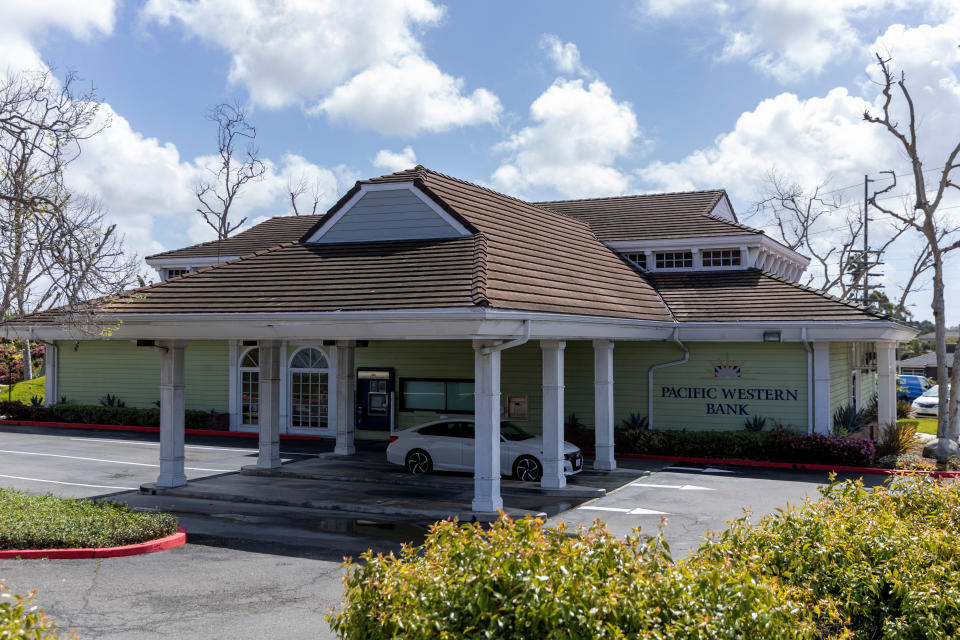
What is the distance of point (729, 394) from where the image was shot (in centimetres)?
2244

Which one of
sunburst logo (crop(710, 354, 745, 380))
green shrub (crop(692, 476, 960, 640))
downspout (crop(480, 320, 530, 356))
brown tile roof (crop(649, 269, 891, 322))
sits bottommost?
green shrub (crop(692, 476, 960, 640))

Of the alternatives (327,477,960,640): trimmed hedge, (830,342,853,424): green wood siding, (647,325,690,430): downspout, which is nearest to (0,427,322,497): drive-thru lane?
(647,325,690,430): downspout

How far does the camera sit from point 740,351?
22359mm

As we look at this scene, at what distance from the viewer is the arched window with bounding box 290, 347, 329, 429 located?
89.4 ft

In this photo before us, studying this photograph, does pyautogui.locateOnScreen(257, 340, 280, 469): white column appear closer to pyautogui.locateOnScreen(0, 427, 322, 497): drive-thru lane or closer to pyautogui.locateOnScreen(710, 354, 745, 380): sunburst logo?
pyautogui.locateOnScreen(0, 427, 322, 497): drive-thru lane

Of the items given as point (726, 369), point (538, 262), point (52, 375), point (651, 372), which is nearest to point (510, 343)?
point (538, 262)

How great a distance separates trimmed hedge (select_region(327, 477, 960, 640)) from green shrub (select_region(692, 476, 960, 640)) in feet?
0.04

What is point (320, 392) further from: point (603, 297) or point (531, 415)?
point (603, 297)

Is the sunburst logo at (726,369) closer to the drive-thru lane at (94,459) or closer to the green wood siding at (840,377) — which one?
the green wood siding at (840,377)

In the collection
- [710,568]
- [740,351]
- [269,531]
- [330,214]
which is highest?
[330,214]

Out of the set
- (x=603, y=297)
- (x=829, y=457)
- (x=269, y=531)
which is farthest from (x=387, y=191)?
(x=829, y=457)

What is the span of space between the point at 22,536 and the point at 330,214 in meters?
10.1

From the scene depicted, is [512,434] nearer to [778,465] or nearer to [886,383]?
[778,465]

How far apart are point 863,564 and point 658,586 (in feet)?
6.82
